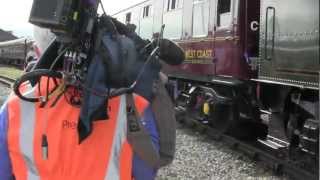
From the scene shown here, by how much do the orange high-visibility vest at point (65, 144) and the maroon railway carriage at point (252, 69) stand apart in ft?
16.5

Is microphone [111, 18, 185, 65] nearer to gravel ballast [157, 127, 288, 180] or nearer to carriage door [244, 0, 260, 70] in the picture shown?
gravel ballast [157, 127, 288, 180]

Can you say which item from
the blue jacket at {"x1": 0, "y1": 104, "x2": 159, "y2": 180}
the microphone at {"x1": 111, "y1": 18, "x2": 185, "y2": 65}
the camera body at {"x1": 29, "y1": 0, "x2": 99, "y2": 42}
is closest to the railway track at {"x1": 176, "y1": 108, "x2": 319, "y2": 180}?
the microphone at {"x1": 111, "y1": 18, "x2": 185, "y2": 65}

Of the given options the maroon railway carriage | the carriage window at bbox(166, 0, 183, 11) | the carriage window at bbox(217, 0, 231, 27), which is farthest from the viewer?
the carriage window at bbox(166, 0, 183, 11)

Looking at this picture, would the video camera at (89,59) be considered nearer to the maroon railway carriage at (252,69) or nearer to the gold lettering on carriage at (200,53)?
the maroon railway carriage at (252,69)

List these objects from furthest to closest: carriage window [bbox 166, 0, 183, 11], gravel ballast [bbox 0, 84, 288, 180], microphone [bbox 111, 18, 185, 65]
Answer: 1. carriage window [bbox 166, 0, 183, 11]
2. gravel ballast [bbox 0, 84, 288, 180]
3. microphone [bbox 111, 18, 185, 65]

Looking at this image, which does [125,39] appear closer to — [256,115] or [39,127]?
[39,127]

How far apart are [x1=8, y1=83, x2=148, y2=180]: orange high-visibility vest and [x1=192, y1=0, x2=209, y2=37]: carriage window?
9526mm

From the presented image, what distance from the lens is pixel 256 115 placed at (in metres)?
10.4

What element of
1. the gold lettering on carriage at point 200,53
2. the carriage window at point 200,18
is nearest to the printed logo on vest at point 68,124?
the gold lettering on carriage at point 200,53

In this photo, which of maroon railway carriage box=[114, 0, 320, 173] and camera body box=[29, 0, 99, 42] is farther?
maroon railway carriage box=[114, 0, 320, 173]

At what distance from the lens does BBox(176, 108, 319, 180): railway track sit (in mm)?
7890

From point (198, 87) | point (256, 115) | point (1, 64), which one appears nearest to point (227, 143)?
point (256, 115)

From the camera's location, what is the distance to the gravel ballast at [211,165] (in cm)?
821

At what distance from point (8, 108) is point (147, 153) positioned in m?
0.47
